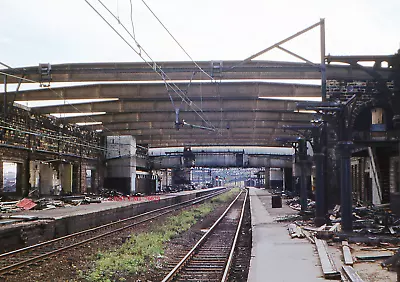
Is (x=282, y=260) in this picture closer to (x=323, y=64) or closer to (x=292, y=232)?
(x=292, y=232)

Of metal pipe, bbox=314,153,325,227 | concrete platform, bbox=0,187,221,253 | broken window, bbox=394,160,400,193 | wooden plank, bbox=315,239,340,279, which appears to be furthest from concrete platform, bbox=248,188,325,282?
concrete platform, bbox=0,187,221,253

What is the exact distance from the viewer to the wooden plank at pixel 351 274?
8.17m

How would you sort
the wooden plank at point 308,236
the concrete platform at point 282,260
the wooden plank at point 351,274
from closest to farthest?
1. the wooden plank at point 351,274
2. the concrete platform at point 282,260
3. the wooden plank at point 308,236

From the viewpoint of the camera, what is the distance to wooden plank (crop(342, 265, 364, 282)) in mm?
8172

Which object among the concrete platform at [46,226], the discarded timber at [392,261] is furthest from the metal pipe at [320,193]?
the concrete platform at [46,226]

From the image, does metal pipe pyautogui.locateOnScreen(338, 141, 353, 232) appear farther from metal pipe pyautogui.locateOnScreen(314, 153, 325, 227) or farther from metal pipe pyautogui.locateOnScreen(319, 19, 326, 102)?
metal pipe pyautogui.locateOnScreen(319, 19, 326, 102)

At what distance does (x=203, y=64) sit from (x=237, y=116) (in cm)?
1150

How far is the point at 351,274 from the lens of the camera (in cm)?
864

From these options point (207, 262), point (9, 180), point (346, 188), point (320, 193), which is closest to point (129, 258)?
point (207, 262)

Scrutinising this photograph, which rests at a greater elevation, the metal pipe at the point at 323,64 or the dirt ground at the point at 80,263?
the metal pipe at the point at 323,64

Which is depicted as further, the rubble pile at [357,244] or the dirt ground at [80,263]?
the dirt ground at [80,263]

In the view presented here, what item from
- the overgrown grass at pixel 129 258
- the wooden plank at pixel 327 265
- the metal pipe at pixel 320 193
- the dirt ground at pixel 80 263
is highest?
the metal pipe at pixel 320 193

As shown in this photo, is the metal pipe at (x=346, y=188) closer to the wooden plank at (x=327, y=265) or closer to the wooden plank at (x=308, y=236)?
the wooden plank at (x=308, y=236)

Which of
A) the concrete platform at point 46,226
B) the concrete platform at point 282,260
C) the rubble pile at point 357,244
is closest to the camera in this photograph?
the concrete platform at point 282,260
